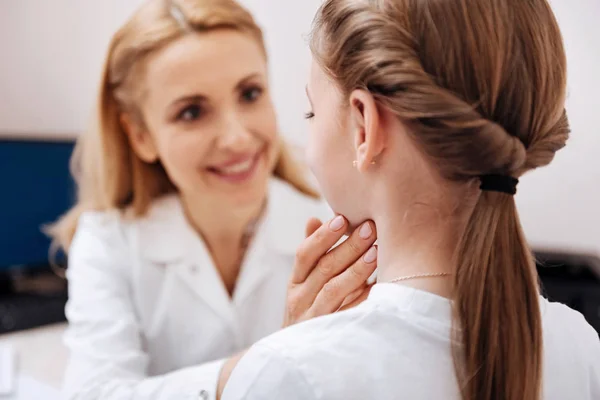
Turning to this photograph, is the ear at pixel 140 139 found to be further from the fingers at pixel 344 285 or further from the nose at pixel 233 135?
the fingers at pixel 344 285

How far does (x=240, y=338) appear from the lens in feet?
3.86

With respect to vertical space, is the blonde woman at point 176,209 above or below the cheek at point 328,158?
below

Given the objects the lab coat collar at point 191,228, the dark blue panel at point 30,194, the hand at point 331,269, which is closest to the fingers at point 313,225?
the hand at point 331,269

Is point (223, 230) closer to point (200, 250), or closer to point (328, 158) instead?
point (200, 250)

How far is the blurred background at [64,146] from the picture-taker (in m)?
0.96

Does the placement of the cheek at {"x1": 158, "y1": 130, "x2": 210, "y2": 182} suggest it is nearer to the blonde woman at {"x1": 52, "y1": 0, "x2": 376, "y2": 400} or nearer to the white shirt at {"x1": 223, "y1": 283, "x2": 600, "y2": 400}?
the blonde woman at {"x1": 52, "y1": 0, "x2": 376, "y2": 400}

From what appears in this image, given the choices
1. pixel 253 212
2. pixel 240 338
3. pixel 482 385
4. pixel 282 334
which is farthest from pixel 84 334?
pixel 482 385

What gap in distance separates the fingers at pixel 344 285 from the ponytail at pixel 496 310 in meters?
0.14

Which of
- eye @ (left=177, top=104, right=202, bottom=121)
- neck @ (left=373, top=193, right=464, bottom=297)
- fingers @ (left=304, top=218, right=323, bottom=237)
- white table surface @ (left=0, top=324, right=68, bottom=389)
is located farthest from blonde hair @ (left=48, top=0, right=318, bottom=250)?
neck @ (left=373, top=193, right=464, bottom=297)

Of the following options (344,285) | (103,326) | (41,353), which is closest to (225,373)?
(344,285)

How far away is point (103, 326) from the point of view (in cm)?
104

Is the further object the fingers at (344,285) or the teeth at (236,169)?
the teeth at (236,169)

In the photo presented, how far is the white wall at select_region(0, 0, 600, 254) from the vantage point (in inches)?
33.6

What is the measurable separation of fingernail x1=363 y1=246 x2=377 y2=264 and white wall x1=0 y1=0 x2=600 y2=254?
0.32 meters
